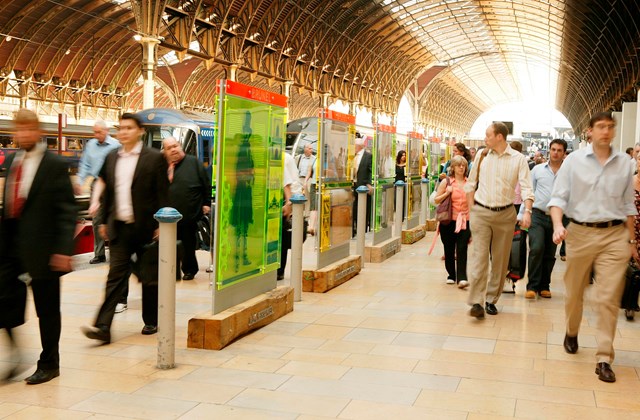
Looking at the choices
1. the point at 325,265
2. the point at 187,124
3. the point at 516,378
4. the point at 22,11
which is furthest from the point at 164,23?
the point at 516,378

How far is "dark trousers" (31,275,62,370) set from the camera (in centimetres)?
509

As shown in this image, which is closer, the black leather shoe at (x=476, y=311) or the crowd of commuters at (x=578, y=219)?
the crowd of commuters at (x=578, y=219)

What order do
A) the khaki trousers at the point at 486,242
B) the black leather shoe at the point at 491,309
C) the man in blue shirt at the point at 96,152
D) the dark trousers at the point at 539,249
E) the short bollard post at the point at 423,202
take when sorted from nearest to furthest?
1. the khaki trousers at the point at 486,242
2. the black leather shoe at the point at 491,309
3. the dark trousers at the point at 539,249
4. the man in blue shirt at the point at 96,152
5. the short bollard post at the point at 423,202

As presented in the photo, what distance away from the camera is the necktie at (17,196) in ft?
16.7

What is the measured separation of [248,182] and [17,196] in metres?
2.14

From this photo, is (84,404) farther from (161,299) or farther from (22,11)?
(22,11)

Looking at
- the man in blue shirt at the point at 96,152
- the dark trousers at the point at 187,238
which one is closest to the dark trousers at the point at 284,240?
the dark trousers at the point at 187,238

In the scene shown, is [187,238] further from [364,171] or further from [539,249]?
[364,171]

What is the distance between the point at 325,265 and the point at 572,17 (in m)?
32.1

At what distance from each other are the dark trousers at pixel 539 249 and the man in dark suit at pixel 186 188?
351 cm

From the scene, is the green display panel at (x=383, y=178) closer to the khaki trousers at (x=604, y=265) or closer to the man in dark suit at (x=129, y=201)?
the man in dark suit at (x=129, y=201)

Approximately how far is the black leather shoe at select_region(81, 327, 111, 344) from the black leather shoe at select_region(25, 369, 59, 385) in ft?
2.73

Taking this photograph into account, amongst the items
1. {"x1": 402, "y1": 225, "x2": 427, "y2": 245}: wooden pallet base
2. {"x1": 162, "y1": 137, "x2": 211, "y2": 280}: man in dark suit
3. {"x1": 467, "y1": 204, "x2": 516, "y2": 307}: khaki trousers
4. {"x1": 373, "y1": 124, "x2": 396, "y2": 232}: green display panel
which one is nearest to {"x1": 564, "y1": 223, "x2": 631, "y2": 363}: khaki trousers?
{"x1": 467, "y1": 204, "x2": 516, "y2": 307}: khaki trousers

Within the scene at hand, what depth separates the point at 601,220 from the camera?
18.2ft
